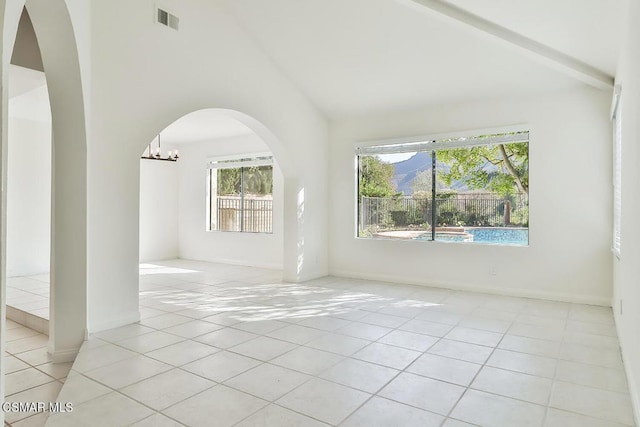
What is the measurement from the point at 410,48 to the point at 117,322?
4.01m

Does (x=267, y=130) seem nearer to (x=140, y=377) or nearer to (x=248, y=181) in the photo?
(x=248, y=181)

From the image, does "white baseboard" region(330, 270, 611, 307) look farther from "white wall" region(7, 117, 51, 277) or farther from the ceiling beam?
"white wall" region(7, 117, 51, 277)

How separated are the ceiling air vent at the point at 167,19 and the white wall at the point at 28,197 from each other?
369 centimetres

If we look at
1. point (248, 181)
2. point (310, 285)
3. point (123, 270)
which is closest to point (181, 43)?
point (123, 270)

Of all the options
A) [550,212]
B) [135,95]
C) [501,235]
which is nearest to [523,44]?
[550,212]

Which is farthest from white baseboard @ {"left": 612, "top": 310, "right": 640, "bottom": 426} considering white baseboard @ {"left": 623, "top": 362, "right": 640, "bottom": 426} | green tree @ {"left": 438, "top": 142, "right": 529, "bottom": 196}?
green tree @ {"left": 438, "top": 142, "right": 529, "bottom": 196}

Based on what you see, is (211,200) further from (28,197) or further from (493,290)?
(493,290)

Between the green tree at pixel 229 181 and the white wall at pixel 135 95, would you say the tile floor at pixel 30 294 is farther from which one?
the green tree at pixel 229 181

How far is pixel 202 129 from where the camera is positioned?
23.0 ft

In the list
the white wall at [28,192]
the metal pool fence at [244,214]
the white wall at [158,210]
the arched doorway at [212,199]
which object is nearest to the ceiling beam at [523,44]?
the arched doorway at [212,199]

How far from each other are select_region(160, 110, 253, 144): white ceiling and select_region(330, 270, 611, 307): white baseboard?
9.97ft

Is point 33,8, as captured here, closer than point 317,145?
Yes

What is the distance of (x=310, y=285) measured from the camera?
536cm

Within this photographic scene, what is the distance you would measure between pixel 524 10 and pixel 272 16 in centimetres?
259
